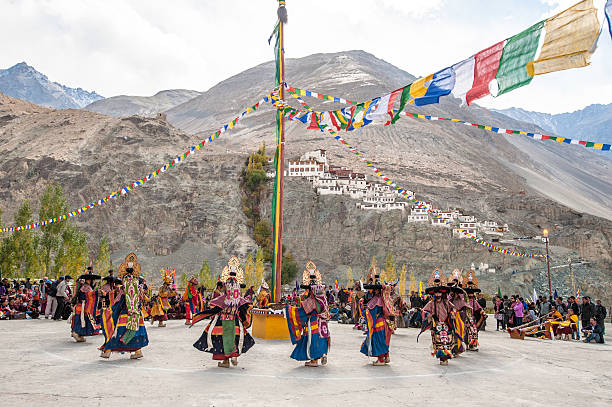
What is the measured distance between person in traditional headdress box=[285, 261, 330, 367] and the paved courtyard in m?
0.32

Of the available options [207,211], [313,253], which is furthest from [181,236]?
[313,253]

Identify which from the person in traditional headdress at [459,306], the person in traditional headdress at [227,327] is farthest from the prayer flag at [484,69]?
the person in traditional headdress at [227,327]

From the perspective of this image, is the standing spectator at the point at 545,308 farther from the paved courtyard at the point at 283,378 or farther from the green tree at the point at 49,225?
the green tree at the point at 49,225

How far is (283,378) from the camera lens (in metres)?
8.82

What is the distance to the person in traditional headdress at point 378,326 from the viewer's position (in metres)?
10.6

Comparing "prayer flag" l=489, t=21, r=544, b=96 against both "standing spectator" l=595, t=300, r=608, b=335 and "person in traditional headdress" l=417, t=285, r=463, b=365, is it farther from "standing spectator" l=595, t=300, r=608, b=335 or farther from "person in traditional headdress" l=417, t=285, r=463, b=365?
"standing spectator" l=595, t=300, r=608, b=335

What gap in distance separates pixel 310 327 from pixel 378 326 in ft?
5.03

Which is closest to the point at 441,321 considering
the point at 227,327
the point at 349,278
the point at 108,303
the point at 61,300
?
the point at 227,327

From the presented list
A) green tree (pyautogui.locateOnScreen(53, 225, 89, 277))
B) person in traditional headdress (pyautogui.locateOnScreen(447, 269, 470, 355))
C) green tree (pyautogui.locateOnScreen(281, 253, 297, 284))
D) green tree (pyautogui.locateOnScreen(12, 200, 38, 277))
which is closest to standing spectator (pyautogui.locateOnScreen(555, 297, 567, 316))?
person in traditional headdress (pyautogui.locateOnScreen(447, 269, 470, 355))

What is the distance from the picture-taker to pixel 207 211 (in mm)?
83875

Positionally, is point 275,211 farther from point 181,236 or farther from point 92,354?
point 181,236

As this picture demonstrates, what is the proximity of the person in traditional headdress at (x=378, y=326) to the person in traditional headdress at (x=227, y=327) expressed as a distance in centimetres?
262

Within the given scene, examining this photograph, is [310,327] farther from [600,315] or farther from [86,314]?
[600,315]

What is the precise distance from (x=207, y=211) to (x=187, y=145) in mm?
20732
